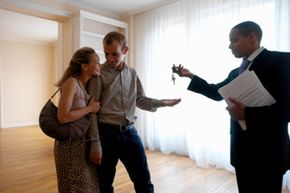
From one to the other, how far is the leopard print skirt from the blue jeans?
0.12 metres

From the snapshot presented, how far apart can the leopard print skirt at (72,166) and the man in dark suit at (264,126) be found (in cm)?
79

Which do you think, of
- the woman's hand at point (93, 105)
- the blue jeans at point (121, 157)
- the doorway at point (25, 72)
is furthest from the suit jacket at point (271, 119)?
the doorway at point (25, 72)

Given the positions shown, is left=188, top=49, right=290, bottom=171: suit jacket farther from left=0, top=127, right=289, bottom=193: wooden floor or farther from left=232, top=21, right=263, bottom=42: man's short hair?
left=0, top=127, right=289, bottom=193: wooden floor

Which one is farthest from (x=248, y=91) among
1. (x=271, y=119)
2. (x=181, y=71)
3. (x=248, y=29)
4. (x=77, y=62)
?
(x=77, y=62)

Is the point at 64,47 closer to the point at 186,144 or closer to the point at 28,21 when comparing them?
the point at 28,21

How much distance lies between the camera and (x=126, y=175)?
2836mm

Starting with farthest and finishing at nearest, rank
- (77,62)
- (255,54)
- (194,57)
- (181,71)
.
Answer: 1. (194,57)
2. (181,71)
3. (77,62)
4. (255,54)

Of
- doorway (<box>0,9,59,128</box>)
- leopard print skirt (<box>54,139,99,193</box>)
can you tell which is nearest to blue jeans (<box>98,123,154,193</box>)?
leopard print skirt (<box>54,139,99,193</box>)

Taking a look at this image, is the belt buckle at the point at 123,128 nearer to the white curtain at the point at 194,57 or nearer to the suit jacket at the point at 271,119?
the suit jacket at the point at 271,119

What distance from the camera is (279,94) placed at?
1.02 metres

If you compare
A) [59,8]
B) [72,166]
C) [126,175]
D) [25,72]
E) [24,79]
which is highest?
[59,8]

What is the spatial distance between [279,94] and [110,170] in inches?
38.1

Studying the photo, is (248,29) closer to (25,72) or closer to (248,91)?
(248,91)

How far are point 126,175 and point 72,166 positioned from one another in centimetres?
175
